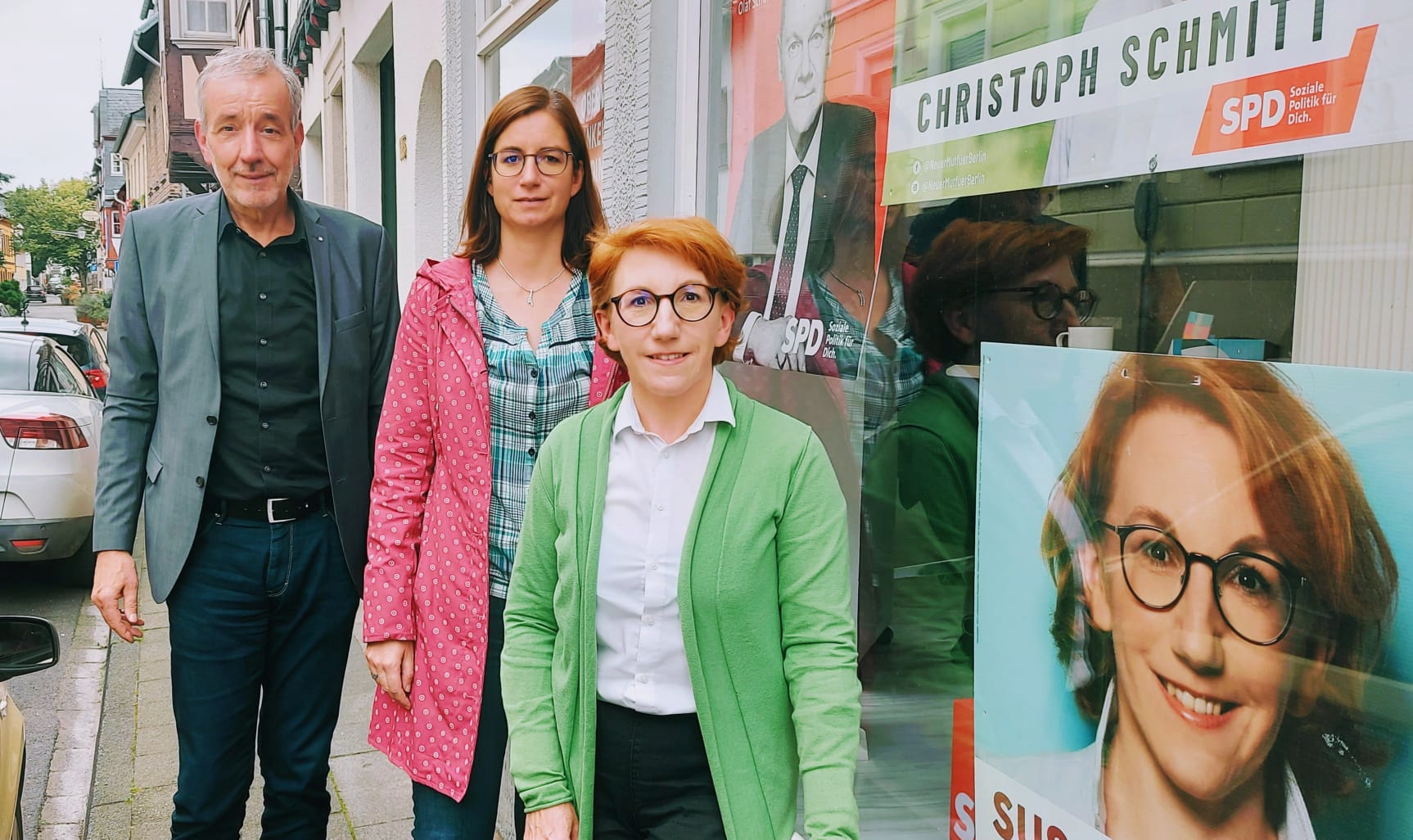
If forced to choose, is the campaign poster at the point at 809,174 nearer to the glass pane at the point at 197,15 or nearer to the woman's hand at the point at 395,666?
the woman's hand at the point at 395,666

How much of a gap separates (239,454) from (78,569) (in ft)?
19.3

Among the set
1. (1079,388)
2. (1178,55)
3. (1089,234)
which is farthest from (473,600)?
(1178,55)

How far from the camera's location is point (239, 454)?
2537 millimetres

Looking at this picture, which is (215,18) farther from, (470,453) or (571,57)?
(470,453)

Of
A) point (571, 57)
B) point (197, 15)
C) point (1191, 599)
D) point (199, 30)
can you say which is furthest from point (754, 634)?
point (197, 15)

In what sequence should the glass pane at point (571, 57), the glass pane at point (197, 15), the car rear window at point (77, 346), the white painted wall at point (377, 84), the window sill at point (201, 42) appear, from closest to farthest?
1. the glass pane at point (571, 57)
2. the white painted wall at point (377, 84)
3. the car rear window at point (77, 346)
4. the window sill at point (201, 42)
5. the glass pane at point (197, 15)

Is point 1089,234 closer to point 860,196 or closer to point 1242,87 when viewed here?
point 1242,87

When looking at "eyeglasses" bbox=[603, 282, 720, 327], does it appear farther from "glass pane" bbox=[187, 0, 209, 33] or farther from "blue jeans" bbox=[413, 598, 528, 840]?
"glass pane" bbox=[187, 0, 209, 33]

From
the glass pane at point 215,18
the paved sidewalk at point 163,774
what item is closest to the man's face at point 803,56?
the paved sidewalk at point 163,774

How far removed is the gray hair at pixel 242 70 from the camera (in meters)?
2.50

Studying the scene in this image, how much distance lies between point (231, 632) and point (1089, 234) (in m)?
2.03

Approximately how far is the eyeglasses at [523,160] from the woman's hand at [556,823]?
49.1 inches

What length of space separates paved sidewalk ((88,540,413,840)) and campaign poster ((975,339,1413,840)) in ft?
6.42

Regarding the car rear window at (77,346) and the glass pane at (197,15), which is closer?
the car rear window at (77,346)
